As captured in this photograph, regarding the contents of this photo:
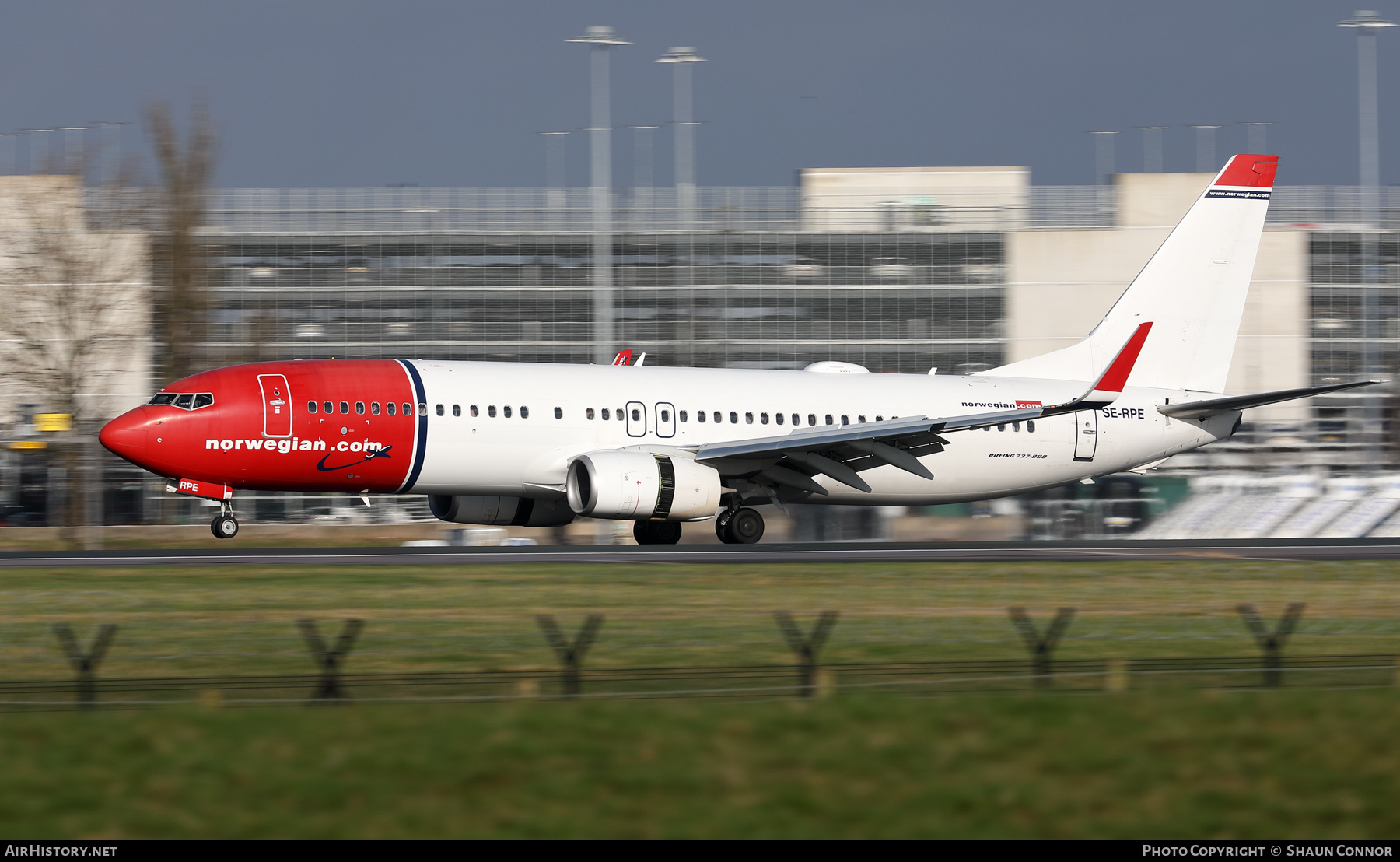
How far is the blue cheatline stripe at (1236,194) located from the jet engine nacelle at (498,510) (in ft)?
65.4

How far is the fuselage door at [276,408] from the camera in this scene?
3288 cm

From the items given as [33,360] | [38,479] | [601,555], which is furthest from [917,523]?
[38,479]

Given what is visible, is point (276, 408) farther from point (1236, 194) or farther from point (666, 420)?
point (1236, 194)

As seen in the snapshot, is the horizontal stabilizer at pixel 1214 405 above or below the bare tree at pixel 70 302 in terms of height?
below

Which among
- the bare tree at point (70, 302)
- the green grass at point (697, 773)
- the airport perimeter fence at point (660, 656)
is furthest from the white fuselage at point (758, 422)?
the bare tree at point (70, 302)

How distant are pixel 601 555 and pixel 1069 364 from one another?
53.4 ft

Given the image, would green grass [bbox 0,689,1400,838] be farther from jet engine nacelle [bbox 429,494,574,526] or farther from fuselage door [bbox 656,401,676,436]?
jet engine nacelle [bbox 429,494,574,526]

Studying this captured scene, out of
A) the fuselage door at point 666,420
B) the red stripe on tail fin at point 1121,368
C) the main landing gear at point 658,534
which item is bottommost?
the main landing gear at point 658,534

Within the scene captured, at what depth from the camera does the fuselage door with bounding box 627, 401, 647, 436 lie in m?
36.0

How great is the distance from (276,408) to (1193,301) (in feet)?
80.6

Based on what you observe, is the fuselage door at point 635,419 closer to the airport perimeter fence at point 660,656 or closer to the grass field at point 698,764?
the airport perimeter fence at point 660,656

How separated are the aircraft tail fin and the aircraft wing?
240 inches

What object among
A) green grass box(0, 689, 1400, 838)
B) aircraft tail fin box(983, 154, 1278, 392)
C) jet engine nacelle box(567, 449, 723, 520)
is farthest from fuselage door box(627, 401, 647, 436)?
green grass box(0, 689, 1400, 838)

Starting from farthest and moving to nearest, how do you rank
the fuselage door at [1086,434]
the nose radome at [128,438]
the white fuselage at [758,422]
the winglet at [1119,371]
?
the fuselage door at [1086,434] → the winglet at [1119,371] → the white fuselage at [758,422] → the nose radome at [128,438]
